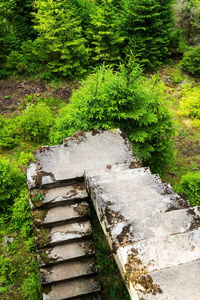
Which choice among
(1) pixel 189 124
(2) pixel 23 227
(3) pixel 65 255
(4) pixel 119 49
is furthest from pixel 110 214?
(4) pixel 119 49

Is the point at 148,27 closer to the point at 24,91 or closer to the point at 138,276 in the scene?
the point at 24,91

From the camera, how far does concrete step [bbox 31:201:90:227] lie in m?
4.32

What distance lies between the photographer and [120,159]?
5031 millimetres

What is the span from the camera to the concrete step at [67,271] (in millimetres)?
4160

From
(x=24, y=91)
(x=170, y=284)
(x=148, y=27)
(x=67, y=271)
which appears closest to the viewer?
(x=170, y=284)

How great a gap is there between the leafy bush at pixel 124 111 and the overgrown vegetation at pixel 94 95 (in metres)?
0.02

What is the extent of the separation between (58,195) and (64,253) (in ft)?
3.43

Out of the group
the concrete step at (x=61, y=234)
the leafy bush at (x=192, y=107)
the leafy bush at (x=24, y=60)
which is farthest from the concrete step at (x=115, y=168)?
the leafy bush at (x=24, y=60)

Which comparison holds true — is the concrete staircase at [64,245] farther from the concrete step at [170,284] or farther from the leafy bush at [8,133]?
the leafy bush at [8,133]

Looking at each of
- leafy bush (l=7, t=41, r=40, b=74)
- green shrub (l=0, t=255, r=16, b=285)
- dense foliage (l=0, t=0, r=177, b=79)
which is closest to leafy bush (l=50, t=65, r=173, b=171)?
green shrub (l=0, t=255, r=16, b=285)

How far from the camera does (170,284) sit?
233cm

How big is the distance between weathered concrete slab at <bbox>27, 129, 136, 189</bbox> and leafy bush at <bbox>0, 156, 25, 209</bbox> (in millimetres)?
1288

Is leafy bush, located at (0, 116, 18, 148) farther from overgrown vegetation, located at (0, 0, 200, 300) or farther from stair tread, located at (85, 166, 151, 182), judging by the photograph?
stair tread, located at (85, 166, 151, 182)

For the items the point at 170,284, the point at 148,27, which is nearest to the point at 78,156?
the point at 170,284
